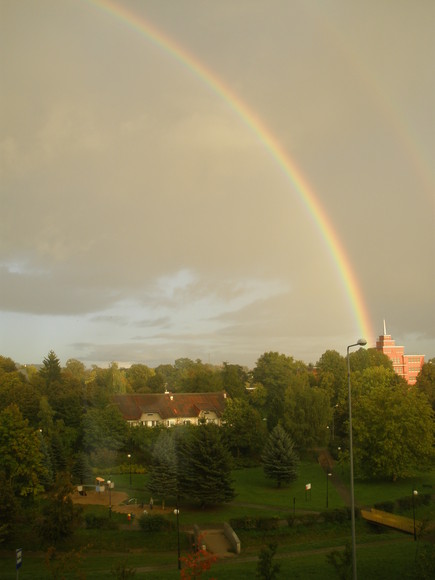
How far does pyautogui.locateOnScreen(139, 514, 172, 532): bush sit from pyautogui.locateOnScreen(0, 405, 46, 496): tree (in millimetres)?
8639

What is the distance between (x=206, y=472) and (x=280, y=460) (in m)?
8.53

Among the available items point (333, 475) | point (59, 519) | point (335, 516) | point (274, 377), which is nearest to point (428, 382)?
point (274, 377)

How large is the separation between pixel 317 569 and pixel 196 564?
18.9 feet

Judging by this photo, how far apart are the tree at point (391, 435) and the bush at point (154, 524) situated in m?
17.1

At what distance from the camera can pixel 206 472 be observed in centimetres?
3188

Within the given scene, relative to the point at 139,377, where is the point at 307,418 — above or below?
below

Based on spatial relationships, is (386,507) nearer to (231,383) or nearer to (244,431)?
(244,431)

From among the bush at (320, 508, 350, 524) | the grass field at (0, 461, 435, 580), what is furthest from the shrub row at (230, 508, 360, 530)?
the grass field at (0, 461, 435, 580)

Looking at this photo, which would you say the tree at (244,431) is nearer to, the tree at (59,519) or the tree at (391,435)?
the tree at (391,435)

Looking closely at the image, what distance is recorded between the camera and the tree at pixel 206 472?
103ft

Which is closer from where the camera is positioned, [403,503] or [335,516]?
[335,516]

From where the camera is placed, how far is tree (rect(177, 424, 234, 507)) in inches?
1240

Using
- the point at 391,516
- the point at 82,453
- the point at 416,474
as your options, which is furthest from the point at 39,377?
the point at 391,516

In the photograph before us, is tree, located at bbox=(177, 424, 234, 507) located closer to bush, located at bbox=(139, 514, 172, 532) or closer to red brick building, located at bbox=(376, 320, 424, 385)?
bush, located at bbox=(139, 514, 172, 532)
